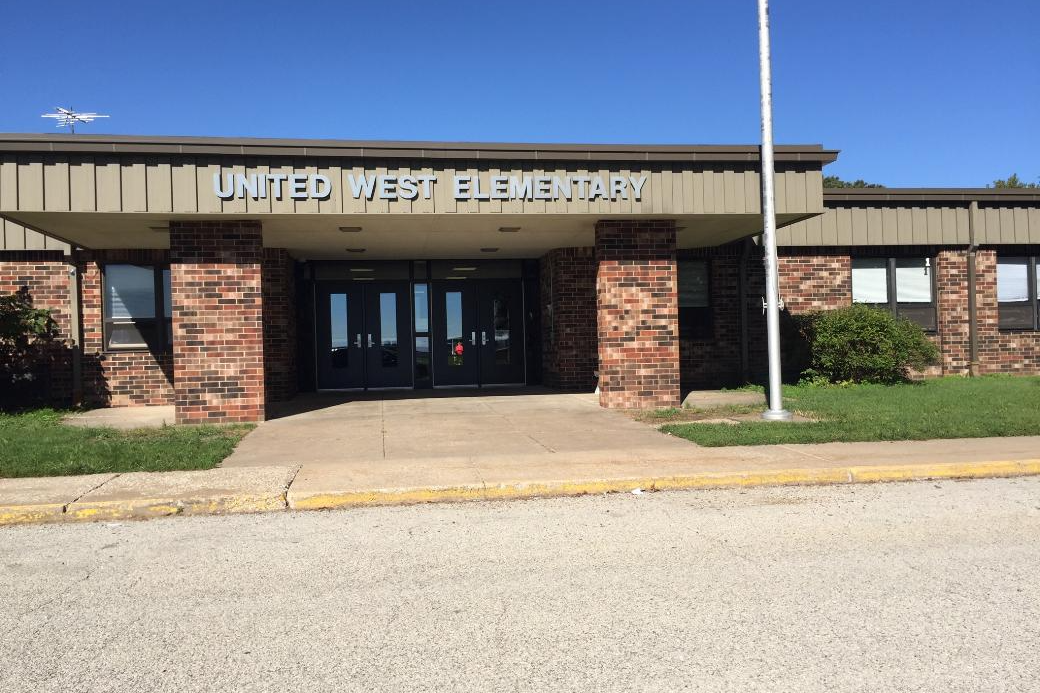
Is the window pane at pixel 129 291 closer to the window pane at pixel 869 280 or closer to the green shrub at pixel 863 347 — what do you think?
the green shrub at pixel 863 347

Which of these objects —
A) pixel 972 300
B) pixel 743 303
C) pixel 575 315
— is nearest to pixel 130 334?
pixel 575 315

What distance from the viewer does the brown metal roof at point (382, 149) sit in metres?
10.9

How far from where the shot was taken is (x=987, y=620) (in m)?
4.15

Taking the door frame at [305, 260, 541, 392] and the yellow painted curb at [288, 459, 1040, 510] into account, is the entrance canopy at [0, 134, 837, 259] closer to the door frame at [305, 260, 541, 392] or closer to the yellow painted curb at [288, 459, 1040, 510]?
the door frame at [305, 260, 541, 392]

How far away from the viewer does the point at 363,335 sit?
18.5 metres

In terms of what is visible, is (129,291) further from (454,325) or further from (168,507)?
(168,507)

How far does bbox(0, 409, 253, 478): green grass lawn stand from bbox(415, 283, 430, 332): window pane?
735 cm

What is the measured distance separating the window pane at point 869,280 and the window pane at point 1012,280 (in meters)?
2.85

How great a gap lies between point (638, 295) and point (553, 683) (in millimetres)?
10135

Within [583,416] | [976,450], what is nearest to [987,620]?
[976,450]

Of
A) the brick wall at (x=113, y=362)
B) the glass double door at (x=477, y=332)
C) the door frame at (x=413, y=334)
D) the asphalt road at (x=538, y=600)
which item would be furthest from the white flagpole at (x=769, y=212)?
the brick wall at (x=113, y=362)

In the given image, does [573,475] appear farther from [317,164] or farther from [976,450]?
[317,164]

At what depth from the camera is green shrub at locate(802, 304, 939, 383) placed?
15.9 m

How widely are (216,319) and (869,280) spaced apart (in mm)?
13747
